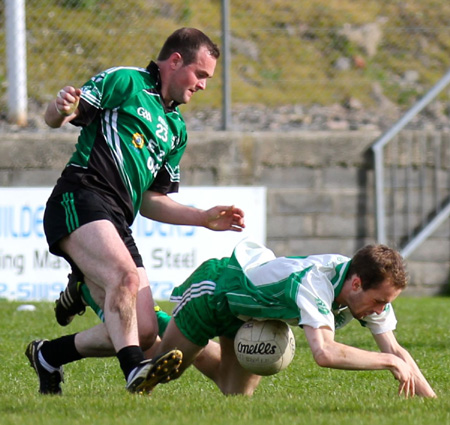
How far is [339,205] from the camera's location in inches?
484

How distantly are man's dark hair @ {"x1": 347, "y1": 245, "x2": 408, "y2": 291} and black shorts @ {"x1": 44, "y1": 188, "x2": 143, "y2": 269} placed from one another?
1398mm

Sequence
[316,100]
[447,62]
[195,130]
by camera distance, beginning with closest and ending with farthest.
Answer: [195,130]
[316,100]
[447,62]

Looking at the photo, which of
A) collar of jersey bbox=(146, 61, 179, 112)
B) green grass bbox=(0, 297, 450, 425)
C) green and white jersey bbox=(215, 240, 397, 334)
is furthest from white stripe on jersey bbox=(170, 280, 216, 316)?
collar of jersey bbox=(146, 61, 179, 112)

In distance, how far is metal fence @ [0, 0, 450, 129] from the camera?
13.5 m

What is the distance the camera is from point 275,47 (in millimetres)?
16531

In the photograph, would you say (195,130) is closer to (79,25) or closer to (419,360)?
(79,25)

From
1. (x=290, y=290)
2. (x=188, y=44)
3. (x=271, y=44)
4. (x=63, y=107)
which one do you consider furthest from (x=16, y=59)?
(x=290, y=290)

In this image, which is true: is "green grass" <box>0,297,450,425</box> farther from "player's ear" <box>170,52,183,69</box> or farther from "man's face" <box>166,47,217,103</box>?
"player's ear" <box>170,52,183,69</box>

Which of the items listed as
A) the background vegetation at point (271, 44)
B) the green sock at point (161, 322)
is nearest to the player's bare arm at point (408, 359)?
the green sock at point (161, 322)

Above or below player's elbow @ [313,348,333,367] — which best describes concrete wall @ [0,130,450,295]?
above

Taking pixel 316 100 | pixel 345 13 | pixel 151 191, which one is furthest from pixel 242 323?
pixel 345 13

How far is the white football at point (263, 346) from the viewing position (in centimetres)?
500

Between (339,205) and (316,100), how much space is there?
13.8ft

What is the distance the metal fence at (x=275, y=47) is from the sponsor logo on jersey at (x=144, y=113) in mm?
6983
